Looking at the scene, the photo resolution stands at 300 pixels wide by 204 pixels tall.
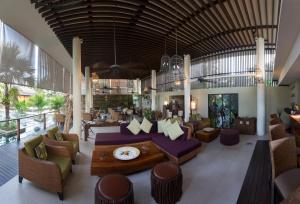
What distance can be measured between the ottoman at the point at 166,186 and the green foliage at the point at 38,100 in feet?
26.5

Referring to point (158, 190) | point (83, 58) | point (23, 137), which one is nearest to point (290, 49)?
point (158, 190)

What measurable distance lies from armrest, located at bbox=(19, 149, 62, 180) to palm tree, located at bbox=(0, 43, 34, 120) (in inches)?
110

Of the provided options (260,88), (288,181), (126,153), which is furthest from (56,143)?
(260,88)

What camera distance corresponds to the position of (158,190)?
2.88 metres

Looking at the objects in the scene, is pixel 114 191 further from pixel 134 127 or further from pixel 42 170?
pixel 134 127

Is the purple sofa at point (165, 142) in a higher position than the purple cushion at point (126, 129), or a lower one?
lower

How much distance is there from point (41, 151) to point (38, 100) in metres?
6.40

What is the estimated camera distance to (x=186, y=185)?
3527 mm

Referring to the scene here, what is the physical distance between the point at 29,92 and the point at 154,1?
7458 millimetres

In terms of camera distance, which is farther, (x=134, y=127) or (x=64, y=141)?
(x=134, y=127)

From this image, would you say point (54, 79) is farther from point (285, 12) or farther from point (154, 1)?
point (285, 12)

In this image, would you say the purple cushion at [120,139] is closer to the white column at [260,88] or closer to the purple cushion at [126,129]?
the purple cushion at [126,129]

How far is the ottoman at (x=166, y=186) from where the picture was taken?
112 inches

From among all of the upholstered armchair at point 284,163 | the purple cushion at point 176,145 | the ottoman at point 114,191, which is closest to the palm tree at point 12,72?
the ottoman at point 114,191
